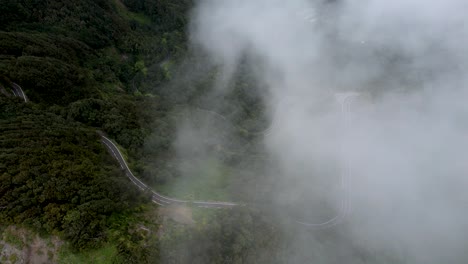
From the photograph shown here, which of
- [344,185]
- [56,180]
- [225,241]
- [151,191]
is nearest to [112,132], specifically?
[151,191]

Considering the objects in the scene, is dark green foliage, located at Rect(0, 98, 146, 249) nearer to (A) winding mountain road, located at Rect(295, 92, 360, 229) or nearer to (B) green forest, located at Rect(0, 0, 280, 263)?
(B) green forest, located at Rect(0, 0, 280, 263)

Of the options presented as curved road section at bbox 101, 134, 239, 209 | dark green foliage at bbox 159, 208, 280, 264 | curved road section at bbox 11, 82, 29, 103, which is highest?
curved road section at bbox 11, 82, 29, 103

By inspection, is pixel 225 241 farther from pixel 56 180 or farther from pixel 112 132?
pixel 112 132

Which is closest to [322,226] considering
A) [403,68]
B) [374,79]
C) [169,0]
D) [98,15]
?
[374,79]

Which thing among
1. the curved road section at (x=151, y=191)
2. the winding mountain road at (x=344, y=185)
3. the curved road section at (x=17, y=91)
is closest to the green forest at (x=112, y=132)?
the curved road section at (x=17, y=91)

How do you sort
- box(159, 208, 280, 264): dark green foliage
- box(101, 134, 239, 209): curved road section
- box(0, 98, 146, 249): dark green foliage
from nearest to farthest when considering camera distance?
1. box(0, 98, 146, 249): dark green foliage
2. box(159, 208, 280, 264): dark green foliage
3. box(101, 134, 239, 209): curved road section

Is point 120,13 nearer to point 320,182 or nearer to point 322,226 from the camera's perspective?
point 320,182

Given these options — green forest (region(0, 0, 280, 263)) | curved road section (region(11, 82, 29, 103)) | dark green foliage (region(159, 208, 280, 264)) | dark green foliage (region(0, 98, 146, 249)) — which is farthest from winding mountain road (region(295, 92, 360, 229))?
curved road section (region(11, 82, 29, 103))
